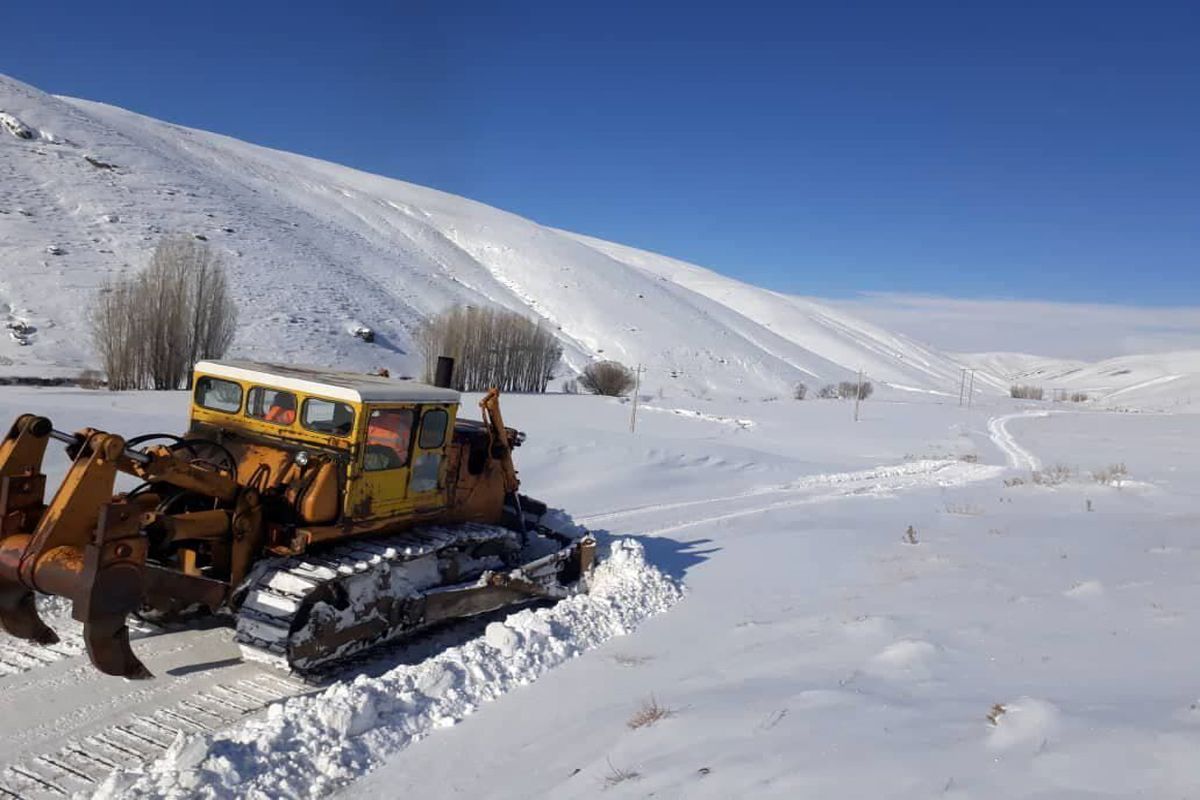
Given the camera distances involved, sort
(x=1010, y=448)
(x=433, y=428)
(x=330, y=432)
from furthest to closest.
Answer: (x=1010, y=448) < (x=433, y=428) < (x=330, y=432)

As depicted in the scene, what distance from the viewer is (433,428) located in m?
8.29

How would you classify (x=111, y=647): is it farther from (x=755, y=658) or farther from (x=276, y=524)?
(x=755, y=658)

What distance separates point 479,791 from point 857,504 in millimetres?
12039

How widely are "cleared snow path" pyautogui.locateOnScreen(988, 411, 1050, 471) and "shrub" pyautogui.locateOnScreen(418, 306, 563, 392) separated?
22.4 meters

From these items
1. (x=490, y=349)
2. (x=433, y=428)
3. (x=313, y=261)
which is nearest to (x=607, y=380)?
(x=490, y=349)

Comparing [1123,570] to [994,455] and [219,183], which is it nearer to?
[994,455]

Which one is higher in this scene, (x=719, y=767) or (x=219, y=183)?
(x=219, y=183)

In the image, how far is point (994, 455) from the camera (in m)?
28.9

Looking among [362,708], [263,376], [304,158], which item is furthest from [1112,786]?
[304,158]

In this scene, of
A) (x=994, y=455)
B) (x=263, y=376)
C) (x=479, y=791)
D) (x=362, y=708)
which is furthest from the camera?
(x=994, y=455)

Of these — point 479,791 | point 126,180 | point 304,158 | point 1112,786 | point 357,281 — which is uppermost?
point 304,158

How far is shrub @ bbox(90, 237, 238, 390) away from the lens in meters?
28.8

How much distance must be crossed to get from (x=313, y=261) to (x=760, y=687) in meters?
54.8

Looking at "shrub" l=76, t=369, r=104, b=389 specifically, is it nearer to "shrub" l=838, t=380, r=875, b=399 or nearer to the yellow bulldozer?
the yellow bulldozer
